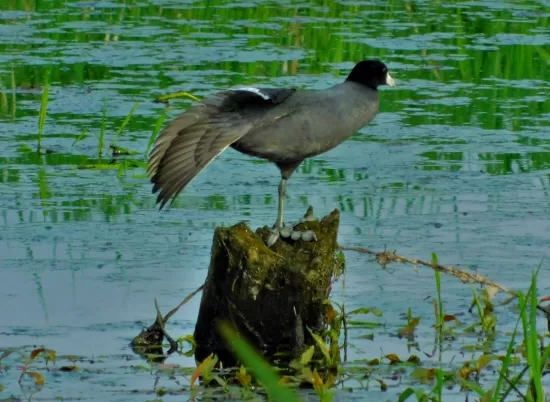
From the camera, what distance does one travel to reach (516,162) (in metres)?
8.24

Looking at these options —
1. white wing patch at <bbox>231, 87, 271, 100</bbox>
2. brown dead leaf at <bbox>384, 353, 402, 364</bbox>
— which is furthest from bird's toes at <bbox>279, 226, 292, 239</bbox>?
brown dead leaf at <bbox>384, 353, 402, 364</bbox>

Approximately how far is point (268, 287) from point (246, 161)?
317 cm

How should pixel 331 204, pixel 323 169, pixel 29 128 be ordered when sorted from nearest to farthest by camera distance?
pixel 331 204 < pixel 323 169 < pixel 29 128

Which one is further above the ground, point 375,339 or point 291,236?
point 291,236

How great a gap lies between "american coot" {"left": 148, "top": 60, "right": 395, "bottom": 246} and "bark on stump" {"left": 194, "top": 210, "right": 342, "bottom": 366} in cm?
8

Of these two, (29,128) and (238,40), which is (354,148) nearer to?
(29,128)

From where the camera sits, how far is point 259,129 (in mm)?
5465

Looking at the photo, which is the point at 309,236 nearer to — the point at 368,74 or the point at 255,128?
the point at 255,128

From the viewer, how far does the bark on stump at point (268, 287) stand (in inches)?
204

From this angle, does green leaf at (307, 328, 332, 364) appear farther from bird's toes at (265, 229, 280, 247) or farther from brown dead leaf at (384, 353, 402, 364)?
bird's toes at (265, 229, 280, 247)

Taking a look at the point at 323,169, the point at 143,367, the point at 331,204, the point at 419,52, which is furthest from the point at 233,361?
the point at 419,52

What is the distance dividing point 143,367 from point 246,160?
3530 millimetres

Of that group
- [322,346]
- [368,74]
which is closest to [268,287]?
[322,346]

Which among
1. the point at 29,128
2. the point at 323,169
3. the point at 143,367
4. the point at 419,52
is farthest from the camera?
the point at 419,52
